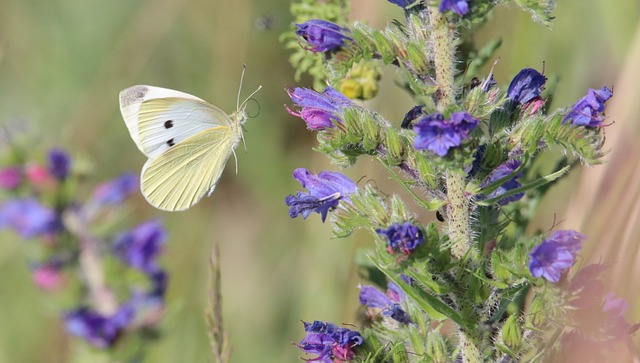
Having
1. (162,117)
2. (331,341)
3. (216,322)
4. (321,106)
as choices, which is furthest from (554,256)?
(162,117)

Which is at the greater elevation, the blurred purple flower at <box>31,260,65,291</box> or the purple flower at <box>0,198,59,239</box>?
the purple flower at <box>0,198,59,239</box>

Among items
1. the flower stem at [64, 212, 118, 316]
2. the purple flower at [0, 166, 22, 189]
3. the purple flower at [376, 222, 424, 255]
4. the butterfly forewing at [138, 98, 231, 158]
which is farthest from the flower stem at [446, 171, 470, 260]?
the purple flower at [0, 166, 22, 189]

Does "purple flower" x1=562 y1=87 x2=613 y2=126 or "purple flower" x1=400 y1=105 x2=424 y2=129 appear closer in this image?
"purple flower" x1=562 y1=87 x2=613 y2=126

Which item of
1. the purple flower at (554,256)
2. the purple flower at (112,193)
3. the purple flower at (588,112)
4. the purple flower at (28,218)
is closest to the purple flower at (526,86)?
the purple flower at (588,112)

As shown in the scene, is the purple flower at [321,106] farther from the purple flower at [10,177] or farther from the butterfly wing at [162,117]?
the purple flower at [10,177]

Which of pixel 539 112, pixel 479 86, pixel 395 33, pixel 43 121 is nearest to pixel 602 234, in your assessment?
pixel 539 112

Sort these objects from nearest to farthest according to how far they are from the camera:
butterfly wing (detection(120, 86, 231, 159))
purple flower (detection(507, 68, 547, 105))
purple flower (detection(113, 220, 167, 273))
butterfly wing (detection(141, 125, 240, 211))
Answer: purple flower (detection(507, 68, 547, 105)) → butterfly wing (detection(120, 86, 231, 159)) → butterfly wing (detection(141, 125, 240, 211)) → purple flower (detection(113, 220, 167, 273))

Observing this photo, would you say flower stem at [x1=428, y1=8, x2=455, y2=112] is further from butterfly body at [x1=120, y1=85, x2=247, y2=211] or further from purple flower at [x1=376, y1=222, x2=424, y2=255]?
butterfly body at [x1=120, y1=85, x2=247, y2=211]

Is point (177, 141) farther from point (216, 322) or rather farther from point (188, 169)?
point (216, 322)
